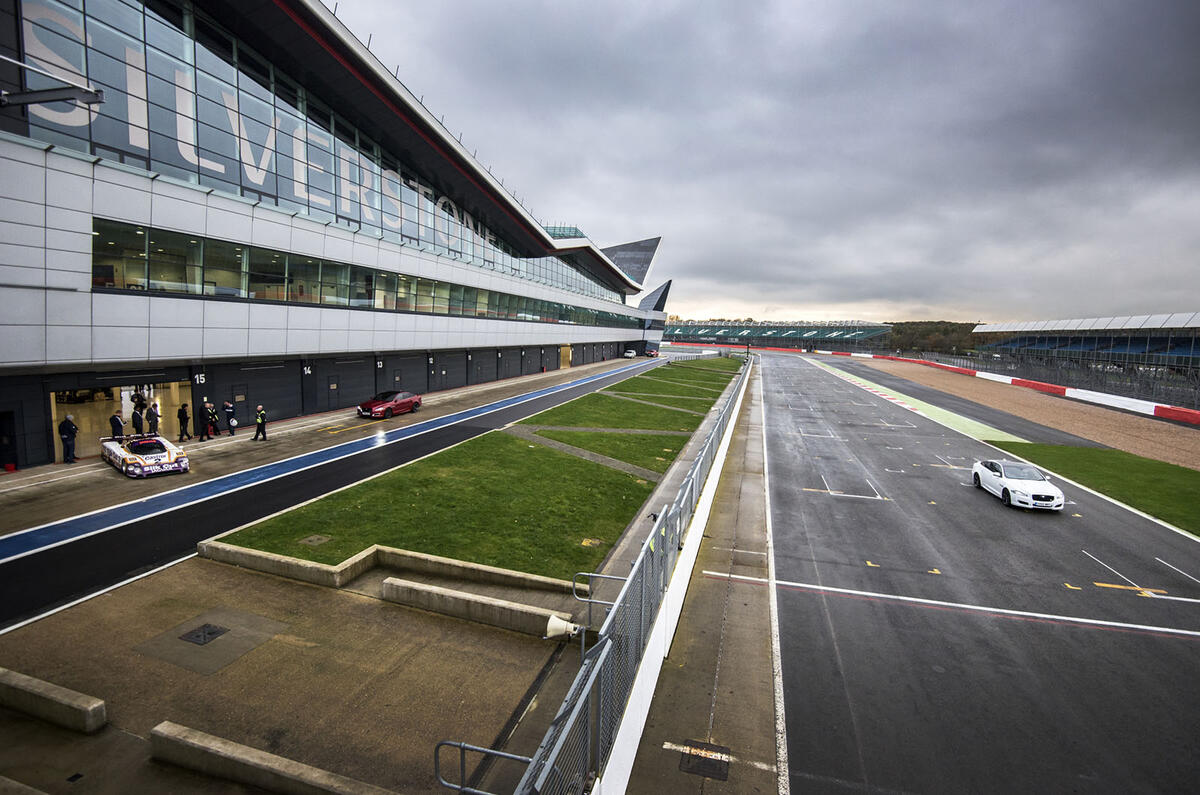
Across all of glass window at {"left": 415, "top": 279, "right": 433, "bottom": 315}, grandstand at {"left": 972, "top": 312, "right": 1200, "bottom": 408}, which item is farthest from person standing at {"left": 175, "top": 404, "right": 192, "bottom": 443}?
grandstand at {"left": 972, "top": 312, "right": 1200, "bottom": 408}

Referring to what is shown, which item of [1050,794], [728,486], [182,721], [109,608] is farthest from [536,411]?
[1050,794]

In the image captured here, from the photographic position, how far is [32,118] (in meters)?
16.6

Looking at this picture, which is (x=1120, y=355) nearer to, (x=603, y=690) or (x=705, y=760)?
(x=705, y=760)

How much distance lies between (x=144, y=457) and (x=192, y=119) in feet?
50.3

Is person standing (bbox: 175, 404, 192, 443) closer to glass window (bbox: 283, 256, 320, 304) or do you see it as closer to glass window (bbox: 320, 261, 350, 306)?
glass window (bbox: 283, 256, 320, 304)

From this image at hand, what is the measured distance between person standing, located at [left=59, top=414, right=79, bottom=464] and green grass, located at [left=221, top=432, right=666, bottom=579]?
34.4 feet

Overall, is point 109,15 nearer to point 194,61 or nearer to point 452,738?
point 194,61

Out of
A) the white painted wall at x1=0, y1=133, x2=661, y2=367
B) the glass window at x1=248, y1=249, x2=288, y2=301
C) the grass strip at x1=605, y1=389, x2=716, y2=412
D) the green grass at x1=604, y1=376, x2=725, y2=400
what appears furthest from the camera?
the green grass at x1=604, y1=376, x2=725, y2=400

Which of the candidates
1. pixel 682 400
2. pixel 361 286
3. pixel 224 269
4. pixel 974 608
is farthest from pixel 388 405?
pixel 974 608

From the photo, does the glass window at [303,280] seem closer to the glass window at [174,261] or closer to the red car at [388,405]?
the glass window at [174,261]

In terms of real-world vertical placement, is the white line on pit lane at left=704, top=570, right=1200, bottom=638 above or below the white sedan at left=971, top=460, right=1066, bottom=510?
below

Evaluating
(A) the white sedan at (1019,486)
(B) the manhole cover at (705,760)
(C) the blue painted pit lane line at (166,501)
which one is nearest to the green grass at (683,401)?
(A) the white sedan at (1019,486)

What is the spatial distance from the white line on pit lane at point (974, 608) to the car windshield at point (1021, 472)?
8723 mm

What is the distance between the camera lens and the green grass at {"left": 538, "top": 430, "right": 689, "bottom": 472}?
22.4 meters
